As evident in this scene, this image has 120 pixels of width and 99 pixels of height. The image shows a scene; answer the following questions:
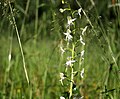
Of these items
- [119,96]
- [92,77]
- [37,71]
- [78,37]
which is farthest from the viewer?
[37,71]

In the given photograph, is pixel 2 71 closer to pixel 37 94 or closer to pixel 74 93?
pixel 37 94

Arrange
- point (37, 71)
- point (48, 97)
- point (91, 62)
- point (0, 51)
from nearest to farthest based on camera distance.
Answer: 1. point (48, 97)
2. point (37, 71)
3. point (91, 62)
4. point (0, 51)

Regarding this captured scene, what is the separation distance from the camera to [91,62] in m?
3.65

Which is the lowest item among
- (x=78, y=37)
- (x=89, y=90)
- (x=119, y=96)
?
(x=89, y=90)

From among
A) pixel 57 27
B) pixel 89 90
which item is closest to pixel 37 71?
pixel 89 90

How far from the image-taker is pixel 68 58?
1201mm

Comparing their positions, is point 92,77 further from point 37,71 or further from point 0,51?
point 0,51

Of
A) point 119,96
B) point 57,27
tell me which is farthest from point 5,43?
point 57,27

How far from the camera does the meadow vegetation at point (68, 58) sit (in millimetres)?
1226

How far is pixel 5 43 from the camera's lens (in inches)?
201

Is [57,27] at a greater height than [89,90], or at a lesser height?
greater

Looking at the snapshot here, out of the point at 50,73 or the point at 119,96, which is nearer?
the point at 119,96

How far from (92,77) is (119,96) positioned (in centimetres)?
126

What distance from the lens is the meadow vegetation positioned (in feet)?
4.02
